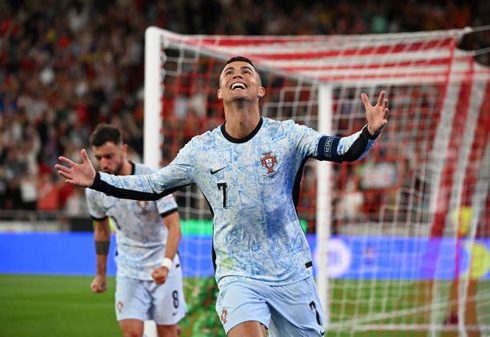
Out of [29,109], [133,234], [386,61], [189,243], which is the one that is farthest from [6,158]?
[133,234]

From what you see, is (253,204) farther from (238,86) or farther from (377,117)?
(377,117)

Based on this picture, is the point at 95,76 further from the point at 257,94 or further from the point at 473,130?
the point at 257,94

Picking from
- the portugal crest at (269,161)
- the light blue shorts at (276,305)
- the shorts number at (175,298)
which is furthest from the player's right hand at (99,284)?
the portugal crest at (269,161)

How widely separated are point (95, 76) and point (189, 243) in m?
13.2

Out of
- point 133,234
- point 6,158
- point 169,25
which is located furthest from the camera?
point 169,25

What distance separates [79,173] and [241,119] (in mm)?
921

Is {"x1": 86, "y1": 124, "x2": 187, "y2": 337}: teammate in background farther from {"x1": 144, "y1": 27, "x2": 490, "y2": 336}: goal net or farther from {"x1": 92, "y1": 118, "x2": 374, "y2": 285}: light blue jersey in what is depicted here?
{"x1": 92, "y1": 118, "x2": 374, "y2": 285}: light blue jersey

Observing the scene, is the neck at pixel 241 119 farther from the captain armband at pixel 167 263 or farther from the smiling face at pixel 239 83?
the captain armband at pixel 167 263

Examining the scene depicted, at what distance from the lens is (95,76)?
21.0 meters

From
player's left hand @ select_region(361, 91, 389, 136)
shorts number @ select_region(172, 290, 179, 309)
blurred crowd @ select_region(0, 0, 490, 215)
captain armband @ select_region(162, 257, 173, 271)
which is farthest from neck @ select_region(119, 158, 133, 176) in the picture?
blurred crowd @ select_region(0, 0, 490, 215)

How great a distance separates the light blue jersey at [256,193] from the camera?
4055 mm

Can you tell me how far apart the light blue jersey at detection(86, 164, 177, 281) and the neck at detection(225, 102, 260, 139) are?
1.68 m

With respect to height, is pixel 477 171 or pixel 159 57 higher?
pixel 159 57

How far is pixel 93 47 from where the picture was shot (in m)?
21.6
